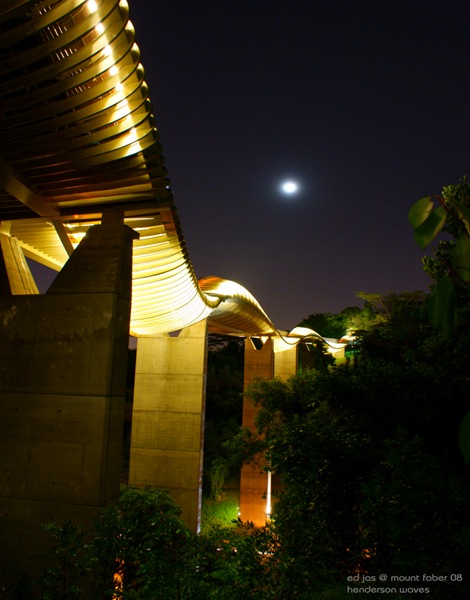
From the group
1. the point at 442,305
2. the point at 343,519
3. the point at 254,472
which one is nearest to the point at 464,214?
the point at 442,305

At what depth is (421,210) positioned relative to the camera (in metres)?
0.84

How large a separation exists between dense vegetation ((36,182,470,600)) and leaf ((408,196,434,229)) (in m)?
0.11

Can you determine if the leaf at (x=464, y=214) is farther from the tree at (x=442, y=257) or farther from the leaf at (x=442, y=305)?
the leaf at (x=442, y=305)

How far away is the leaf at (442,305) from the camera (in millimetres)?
822

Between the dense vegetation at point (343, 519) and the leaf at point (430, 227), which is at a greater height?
the leaf at point (430, 227)

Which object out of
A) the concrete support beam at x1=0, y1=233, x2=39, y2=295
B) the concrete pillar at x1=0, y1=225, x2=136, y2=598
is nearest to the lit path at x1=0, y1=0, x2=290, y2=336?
the concrete support beam at x1=0, y1=233, x2=39, y2=295

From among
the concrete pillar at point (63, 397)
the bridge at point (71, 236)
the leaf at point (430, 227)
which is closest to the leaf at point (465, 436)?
the leaf at point (430, 227)

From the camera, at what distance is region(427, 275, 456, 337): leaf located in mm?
822

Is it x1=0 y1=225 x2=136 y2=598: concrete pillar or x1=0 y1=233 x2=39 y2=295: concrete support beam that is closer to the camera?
x1=0 y1=225 x2=136 y2=598: concrete pillar

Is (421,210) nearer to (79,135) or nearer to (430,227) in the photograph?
(430,227)

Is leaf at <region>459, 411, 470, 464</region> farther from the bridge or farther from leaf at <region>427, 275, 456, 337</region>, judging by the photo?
the bridge

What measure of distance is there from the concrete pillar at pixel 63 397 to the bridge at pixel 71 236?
0.04ft

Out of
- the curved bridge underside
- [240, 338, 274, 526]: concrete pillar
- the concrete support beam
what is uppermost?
the curved bridge underside

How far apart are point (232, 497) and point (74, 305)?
18.7 meters
